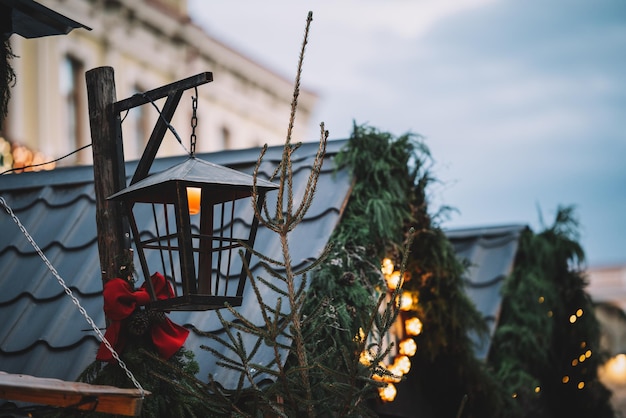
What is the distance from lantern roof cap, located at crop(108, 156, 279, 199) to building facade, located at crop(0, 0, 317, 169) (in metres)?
15.7

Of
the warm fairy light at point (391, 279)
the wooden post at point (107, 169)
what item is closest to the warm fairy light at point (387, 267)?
the warm fairy light at point (391, 279)

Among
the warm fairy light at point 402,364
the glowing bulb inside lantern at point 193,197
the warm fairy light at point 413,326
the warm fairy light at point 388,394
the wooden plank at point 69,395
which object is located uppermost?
the glowing bulb inside lantern at point 193,197

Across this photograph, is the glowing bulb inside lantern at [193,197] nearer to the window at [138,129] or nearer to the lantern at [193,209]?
the lantern at [193,209]

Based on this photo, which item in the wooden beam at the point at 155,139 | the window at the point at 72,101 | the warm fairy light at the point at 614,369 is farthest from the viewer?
the window at the point at 72,101

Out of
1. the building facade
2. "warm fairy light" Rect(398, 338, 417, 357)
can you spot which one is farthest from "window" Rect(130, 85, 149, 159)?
"warm fairy light" Rect(398, 338, 417, 357)

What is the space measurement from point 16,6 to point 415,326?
408 centimetres

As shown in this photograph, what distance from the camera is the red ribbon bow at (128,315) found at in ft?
20.6

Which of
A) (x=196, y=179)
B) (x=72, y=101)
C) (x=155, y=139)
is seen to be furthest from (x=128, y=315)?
(x=72, y=101)

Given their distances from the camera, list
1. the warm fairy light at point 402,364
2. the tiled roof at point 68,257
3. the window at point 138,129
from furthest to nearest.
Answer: the window at point 138,129
the warm fairy light at point 402,364
the tiled roof at point 68,257

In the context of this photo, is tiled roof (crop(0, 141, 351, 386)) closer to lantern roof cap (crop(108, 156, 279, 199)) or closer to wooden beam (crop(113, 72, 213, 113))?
lantern roof cap (crop(108, 156, 279, 199))

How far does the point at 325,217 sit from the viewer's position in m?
7.99

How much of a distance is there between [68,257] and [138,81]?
21404 mm

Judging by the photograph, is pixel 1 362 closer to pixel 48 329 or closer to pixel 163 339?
pixel 48 329

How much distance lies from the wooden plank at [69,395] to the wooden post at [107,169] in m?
1.23
